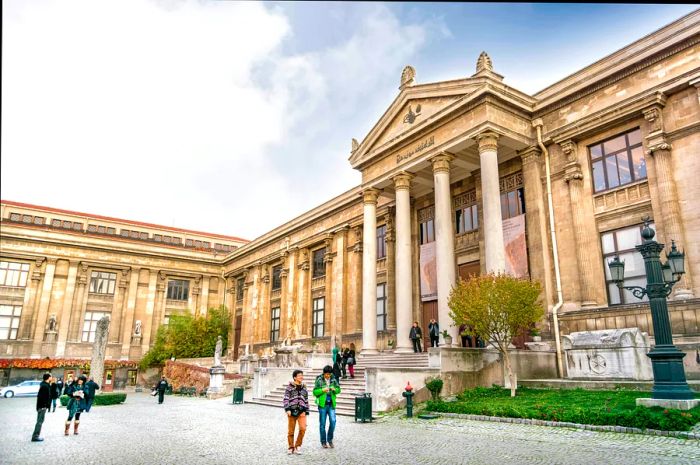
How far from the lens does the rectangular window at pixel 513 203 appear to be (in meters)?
22.2

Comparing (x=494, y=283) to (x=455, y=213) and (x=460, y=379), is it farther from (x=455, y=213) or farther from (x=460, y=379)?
(x=455, y=213)

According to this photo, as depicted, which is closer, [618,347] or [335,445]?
[335,445]

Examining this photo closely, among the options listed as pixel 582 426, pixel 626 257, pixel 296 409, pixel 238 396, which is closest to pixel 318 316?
pixel 238 396

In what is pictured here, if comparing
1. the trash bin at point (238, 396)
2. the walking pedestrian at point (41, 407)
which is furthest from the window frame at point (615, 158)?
the walking pedestrian at point (41, 407)

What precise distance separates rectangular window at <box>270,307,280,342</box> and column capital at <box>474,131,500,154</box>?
26.0 metres

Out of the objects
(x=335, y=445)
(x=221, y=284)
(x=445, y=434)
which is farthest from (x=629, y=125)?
(x=221, y=284)

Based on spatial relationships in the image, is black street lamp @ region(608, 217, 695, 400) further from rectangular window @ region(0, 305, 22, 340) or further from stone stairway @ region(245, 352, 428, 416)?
rectangular window @ region(0, 305, 22, 340)

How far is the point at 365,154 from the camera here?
89.4ft

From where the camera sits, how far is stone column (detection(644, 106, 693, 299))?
53.9 ft

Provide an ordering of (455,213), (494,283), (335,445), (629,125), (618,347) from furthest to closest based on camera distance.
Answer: (455,213) → (629,125) → (494,283) → (618,347) → (335,445)

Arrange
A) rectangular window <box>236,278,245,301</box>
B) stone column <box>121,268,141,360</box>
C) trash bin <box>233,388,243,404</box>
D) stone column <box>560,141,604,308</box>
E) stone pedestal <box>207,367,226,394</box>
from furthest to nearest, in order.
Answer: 1. rectangular window <box>236,278,245,301</box>
2. stone column <box>121,268,141,360</box>
3. stone pedestal <box>207,367,226,394</box>
4. trash bin <box>233,388,243,404</box>
5. stone column <box>560,141,604,308</box>

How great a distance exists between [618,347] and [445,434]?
22.7ft

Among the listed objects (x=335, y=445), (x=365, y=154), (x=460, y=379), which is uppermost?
(x=365, y=154)

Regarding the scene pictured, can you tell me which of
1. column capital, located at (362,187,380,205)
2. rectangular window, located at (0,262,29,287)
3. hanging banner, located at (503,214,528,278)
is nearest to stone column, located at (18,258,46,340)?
rectangular window, located at (0,262,29,287)
